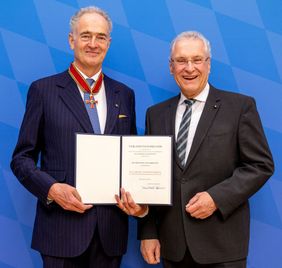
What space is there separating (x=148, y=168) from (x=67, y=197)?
39 cm

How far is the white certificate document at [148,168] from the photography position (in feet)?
6.12

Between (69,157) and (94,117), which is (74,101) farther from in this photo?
(69,157)

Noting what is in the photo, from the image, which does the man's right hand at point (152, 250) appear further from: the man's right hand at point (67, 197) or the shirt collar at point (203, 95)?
the shirt collar at point (203, 95)

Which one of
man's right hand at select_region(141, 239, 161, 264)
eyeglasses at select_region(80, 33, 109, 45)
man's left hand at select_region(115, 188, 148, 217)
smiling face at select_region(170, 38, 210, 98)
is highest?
eyeglasses at select_region(80, 33, 109, 45)

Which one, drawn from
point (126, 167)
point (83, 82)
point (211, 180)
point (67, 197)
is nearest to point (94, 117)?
point (83, 82)

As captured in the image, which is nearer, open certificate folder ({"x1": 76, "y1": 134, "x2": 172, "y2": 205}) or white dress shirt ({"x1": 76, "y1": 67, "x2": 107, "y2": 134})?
open certificate folder ({"x1": 76, "y1": 134, "x2": 172, "y2": 205})

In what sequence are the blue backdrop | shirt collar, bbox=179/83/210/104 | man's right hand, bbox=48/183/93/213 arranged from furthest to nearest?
the blue backdrop
shirt collar, bbox=179/83/210/104
man's right hand, bbox=48/183/93/213

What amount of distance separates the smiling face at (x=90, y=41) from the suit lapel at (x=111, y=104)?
0.36ft

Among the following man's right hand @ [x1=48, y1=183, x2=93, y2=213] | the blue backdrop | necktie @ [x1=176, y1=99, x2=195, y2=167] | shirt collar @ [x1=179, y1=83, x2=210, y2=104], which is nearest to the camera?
man's right hand @ [x1=48, y1=183, x2=93, y2=213]

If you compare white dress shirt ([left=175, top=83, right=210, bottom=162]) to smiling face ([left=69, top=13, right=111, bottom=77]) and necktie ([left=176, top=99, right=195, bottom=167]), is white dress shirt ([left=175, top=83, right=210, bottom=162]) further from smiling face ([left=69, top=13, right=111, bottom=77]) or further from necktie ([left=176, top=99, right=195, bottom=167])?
smiling face ([left=69, top=13, right=111, bottom=77])

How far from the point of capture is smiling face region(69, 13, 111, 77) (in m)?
2.06

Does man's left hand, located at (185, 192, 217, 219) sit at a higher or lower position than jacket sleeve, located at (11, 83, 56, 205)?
lower

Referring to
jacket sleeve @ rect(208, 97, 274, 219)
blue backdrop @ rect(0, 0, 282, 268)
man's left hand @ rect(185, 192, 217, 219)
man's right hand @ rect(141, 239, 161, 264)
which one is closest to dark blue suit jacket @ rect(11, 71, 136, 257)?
man's right hand @ rect(141, 239, 161, 264)

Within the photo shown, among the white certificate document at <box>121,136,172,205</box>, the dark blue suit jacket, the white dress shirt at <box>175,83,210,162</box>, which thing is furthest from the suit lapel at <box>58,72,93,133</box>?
the white dress shirt at <box>175,83,210,162</box>
